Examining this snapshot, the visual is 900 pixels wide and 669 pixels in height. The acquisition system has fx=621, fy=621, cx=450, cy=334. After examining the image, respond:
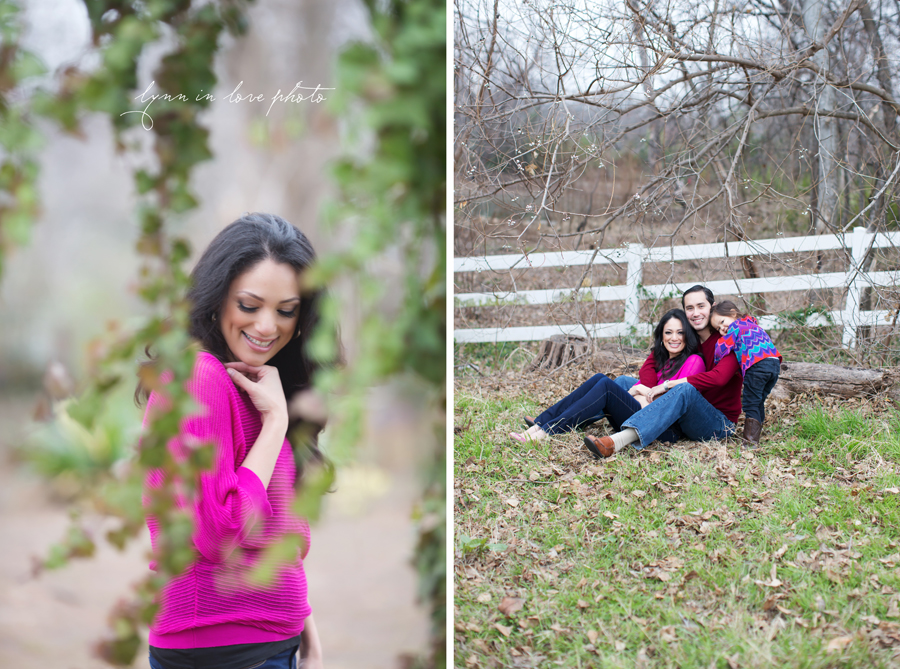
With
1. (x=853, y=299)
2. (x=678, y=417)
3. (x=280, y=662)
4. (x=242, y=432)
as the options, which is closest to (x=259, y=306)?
(x=242, y=432)

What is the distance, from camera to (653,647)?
5.34 ft

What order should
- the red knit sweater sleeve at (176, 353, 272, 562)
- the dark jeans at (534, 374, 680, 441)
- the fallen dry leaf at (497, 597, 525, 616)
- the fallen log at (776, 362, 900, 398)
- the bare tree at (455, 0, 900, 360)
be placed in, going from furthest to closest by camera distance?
1. the fallen log at (776, 362, 900, 398)
2. the bare tree at (455, 0, 900, 360)
3. the dark jeans at (534, 374, 680, 441)
4. the fallen dry leaf at (497, 597, 525, 616)
5. the red knit sweater sleeve at (176, 353, 272, 562)

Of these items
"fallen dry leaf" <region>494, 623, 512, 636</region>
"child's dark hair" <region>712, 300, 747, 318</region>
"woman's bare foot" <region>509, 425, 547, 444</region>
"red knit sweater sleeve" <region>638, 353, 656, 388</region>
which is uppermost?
"child's dark hair" <region>712, 300, 747, 318</region>

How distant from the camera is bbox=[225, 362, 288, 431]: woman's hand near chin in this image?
2.79 ft

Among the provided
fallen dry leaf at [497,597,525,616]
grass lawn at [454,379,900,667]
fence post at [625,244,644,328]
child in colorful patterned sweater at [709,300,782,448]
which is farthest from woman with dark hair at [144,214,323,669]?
fence post at [625,244,644,328]

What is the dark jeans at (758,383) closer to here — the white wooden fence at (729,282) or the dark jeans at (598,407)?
the dark jeans at (598,407)

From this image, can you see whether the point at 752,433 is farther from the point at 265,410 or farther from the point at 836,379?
the point at 265,410

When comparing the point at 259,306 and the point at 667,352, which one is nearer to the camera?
the point at 259,306

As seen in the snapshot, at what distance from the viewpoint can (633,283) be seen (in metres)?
3.44

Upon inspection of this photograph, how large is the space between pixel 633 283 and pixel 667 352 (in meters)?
0.76

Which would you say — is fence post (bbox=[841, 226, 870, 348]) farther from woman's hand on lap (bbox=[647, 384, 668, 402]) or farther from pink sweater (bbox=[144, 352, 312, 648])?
pink sweater (bbox=[144, 352, 312, 648])

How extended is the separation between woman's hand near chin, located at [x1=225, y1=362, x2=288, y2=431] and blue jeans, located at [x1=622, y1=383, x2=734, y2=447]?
6.56 feet

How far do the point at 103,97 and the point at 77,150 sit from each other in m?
0.13

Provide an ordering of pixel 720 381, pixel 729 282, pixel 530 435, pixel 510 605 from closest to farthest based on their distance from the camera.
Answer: pixel 510 605
pixel 720 381
pixel 530 435
pixel 729 282
